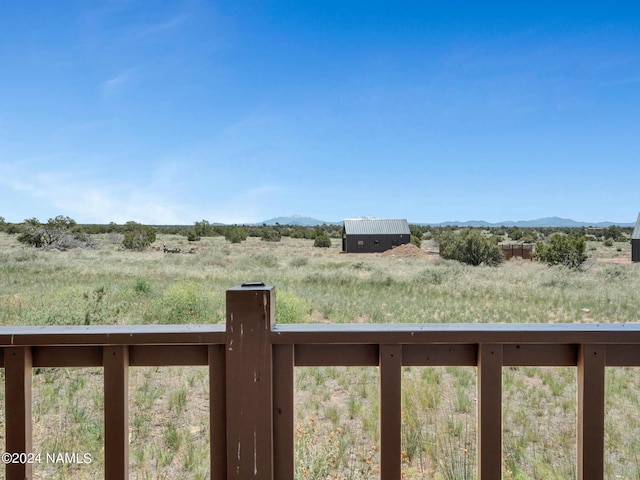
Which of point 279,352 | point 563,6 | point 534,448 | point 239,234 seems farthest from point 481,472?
point 239,234

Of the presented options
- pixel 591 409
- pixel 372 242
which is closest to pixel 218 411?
pixel 591 409

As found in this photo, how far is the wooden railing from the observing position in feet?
4.83

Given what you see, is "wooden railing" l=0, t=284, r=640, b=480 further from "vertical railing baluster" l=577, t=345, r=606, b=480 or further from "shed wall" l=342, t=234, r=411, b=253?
"shed wall" l=342, t=234, r=411, b=253

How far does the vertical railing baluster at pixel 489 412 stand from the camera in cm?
148

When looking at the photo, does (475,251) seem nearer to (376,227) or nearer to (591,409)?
(376,227)

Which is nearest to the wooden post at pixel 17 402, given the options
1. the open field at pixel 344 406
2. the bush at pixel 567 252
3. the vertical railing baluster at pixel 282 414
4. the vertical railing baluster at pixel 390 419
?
the vertical railing baluster at pixel 282 414

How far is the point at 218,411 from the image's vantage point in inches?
59.5

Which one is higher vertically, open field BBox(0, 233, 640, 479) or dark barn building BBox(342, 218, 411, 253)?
dark barn building BBox(342, 218, 411, 253)

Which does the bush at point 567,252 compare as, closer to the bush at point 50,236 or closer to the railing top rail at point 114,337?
the railing top rail at point 114,337

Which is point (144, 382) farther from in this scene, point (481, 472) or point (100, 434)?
point (481, 472)

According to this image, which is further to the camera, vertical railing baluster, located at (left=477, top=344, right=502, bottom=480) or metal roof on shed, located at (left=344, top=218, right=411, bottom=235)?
metal roof on shed, located at (left=344, top=218, right=411, bottom=235)

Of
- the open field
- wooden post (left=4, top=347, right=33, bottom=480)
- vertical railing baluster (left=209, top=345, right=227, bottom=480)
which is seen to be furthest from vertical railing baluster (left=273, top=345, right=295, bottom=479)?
the open field

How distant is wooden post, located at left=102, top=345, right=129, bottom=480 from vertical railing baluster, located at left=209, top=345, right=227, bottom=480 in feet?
1.00

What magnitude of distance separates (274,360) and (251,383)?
104mm
